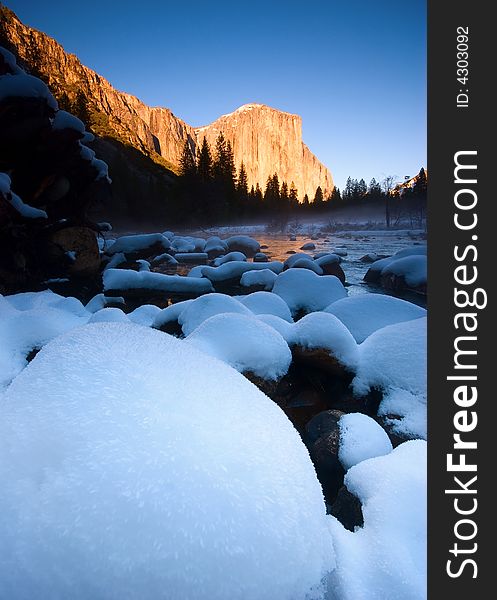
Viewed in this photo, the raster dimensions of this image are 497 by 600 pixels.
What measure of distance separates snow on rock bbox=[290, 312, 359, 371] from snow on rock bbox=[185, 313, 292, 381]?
0.27 metres

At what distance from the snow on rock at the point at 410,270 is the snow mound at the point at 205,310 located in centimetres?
522

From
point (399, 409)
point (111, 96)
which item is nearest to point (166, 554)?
point (399, 409)

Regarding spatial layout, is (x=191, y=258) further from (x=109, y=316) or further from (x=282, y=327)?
(x=282, y=327)

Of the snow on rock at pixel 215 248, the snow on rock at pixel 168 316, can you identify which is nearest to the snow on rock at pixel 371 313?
the snow on rock at pixel 168 316

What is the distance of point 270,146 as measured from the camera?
390ft

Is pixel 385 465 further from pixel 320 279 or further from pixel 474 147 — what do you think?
pixel 320 279

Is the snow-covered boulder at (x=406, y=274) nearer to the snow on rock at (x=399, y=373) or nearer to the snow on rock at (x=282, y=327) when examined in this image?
the snow on rock at (x=399, y=373)

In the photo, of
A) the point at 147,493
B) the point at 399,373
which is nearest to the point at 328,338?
the point at 399,373

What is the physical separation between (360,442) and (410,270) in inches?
254

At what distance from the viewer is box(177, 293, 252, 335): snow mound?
346 centimetres

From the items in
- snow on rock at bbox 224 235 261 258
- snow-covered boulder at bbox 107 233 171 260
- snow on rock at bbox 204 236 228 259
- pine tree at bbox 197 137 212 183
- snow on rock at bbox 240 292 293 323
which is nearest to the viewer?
snow on rock at bbox 240 292 293 323

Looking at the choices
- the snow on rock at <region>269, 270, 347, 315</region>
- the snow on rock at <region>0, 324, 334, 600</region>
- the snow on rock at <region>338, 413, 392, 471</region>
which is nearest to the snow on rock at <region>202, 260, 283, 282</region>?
the snow on rock at <region>269, 270, 347, 315</region>

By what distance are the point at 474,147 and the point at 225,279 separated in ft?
21.8

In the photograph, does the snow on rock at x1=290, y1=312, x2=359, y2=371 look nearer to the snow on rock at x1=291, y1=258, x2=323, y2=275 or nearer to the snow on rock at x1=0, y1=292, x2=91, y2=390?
the snow on rock at x1=0, y1=292, x2=91, y2=390
